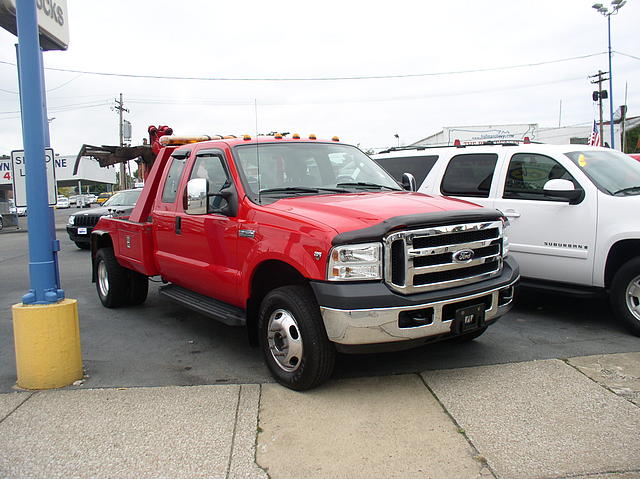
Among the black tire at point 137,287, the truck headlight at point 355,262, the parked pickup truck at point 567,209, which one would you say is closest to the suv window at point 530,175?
the parked pickup truck at point 567,209

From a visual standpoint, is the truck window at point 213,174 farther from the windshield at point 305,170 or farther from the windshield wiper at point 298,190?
the windshield wiper at point 298,190

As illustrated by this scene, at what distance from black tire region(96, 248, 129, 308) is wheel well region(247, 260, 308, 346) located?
10.2 ft

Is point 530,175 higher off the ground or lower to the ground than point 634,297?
higher

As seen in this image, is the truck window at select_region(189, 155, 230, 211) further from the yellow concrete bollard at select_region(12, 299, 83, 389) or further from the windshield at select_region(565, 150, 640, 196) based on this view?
the windshield at select_region(565, 150, 640, 196)

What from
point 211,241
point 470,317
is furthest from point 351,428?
point 211,241

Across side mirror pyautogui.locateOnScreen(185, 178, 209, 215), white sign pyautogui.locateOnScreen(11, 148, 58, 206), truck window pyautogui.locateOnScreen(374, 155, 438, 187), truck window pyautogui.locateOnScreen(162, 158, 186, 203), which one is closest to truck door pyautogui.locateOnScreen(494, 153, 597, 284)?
truck window pyautogui.locateOnScreen(374, 155, 438, 187)

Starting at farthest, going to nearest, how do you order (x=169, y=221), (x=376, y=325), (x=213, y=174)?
(x=169, y=221) < (x=213, y=174) < (x=376, y=325)

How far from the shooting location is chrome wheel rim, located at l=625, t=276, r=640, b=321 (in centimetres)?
532

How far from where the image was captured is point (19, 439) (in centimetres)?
357

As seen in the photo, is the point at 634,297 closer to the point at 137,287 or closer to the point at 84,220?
the point at 137,287

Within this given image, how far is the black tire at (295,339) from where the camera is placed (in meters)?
3.95

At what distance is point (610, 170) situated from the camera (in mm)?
5988

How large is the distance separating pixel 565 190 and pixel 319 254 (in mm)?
3233

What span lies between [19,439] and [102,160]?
5292 millimetres
